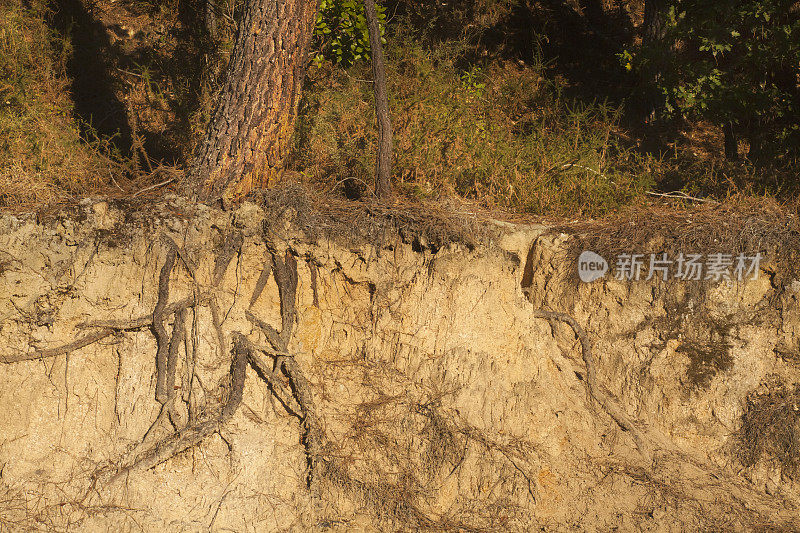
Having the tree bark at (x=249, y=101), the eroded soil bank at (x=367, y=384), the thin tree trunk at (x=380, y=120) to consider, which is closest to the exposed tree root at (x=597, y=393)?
the eroded soil bank at (x=367, y=384)

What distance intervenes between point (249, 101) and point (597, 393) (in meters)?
3.48

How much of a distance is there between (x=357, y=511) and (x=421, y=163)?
287 cm

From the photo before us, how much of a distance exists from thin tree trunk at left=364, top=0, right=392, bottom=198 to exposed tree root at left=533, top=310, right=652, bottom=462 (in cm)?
159

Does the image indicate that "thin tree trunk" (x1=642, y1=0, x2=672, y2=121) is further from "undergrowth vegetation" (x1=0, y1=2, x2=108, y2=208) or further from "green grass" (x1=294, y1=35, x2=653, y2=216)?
"undergrowth vegetation" (x1=0, y1=2, x2=108, y2=208)

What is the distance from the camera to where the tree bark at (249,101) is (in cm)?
479

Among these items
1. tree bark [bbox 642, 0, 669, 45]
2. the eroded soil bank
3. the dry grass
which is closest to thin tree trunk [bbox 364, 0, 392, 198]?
the dry grass

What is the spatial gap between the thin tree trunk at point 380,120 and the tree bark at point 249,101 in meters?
0.56

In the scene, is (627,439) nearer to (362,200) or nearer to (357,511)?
(357,511)

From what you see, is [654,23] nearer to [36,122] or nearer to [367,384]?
[367,384]

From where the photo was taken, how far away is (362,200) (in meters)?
5.15

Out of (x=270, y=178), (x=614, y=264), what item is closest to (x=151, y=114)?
(x=270, y=178)

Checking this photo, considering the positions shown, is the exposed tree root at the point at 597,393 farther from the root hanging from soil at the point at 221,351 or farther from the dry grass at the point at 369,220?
the root hanging from soil at the point at 221,351

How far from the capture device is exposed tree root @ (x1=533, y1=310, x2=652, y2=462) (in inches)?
193

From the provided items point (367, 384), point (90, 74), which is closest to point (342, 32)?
point (90, 74)
